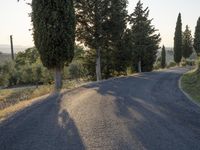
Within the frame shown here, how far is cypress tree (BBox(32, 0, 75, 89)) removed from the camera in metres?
22.8

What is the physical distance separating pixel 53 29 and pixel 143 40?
2954cm

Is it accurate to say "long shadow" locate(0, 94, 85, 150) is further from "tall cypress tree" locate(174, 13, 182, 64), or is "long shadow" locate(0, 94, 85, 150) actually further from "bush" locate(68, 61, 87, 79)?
"tall cypress tree" locate(174, 13, 182, 64)

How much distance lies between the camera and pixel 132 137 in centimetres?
883

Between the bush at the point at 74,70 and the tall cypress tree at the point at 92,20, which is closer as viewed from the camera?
the tall cypress tree at the point at 92,20

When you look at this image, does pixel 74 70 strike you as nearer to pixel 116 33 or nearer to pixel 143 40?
pixel 143 40

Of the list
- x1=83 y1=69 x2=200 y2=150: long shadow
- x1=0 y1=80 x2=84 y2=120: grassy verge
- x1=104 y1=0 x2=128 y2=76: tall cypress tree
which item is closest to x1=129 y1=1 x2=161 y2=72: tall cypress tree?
x1=104 y1=0 x2=128 y2=76: tall cypress tree

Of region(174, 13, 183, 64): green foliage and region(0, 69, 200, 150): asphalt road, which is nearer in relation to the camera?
region(0, 69, 200, 150): asphalt road

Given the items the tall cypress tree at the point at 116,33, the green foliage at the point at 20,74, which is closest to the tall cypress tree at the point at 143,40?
the tall cypress tree at the point at 116,33

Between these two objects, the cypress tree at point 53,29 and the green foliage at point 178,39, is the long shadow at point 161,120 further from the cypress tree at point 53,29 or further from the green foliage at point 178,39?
the green foliage at point 178,39

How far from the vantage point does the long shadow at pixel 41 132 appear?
828 centimetres

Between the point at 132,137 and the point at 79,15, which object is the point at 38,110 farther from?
the point at 79,15

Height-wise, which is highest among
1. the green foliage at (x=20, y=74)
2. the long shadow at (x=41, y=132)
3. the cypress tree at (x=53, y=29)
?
the cypress tree at (x=53, y=29)

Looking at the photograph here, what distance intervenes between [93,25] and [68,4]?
12976 millimetres

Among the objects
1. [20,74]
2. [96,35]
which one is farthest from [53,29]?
[20,74]
